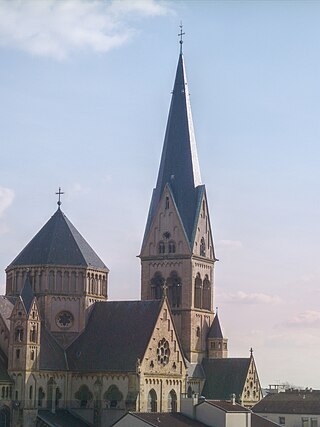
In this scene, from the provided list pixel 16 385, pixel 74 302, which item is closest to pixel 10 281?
pixel 74 302

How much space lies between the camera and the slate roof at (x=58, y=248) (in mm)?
135500

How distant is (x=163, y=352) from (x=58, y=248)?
59.5 ft

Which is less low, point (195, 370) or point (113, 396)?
point (195, 370)

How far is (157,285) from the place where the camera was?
507 feet

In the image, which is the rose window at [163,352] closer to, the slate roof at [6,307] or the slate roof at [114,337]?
the slate roof at [114,337]

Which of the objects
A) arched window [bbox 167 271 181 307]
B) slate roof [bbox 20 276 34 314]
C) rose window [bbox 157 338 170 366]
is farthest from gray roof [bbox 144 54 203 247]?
slate roof [bbox 20 276 34 314]

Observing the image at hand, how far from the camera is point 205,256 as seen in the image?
155625mm

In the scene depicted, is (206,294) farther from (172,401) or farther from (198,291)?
(172,401)

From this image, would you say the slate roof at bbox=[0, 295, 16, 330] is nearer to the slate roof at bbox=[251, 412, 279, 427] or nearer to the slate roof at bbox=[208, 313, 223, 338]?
the slate roof at bbox=[251, 412, 279, 427]

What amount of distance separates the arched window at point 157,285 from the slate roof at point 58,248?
15.4 meters

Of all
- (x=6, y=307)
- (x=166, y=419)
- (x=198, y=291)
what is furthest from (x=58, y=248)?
(x=166, y=419)

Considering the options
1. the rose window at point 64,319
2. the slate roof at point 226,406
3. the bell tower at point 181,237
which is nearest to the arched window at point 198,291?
the bell tower at point 181,237

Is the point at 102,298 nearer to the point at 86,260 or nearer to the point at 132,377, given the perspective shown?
the point at 86,260

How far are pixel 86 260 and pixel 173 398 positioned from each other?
64.6ft
